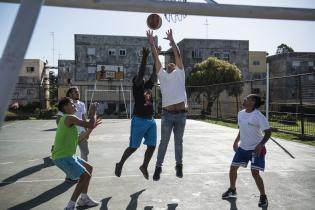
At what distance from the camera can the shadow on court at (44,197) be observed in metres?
5.55

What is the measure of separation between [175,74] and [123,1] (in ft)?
7.79

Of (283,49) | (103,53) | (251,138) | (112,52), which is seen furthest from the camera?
(283,49)

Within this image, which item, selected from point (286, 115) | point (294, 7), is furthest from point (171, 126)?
point (286, 115)

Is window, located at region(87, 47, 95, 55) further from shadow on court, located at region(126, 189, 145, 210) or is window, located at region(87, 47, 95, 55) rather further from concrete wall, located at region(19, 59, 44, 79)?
shadow on court, located at region(126, 189, 145, 210)

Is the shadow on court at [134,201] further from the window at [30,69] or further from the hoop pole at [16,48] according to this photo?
the window at [30,69]

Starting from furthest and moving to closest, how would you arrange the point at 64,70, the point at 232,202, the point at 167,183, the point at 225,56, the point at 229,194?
the point at 64,70 < the point at 225,56 < the point at 167,183 < the point at 229,194 < the point at 232,202

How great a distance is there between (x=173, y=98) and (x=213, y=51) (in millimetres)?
46169

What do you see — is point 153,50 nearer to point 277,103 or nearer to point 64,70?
point 277,103

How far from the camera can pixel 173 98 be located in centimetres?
613

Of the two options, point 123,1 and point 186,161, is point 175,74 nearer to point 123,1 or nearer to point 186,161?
point 123,1

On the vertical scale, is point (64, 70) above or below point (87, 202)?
above

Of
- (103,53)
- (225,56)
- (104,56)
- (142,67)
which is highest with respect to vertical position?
(103,53)

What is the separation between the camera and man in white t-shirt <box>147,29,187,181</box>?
610 cm

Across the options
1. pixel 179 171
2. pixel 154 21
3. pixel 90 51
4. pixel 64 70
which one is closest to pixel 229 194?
pixel 179 171
